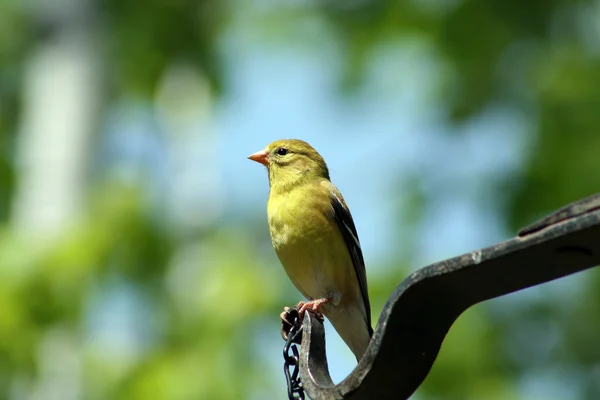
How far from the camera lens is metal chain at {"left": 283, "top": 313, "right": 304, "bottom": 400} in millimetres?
2891

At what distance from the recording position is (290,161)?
625cm

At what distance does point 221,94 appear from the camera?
1143 cm

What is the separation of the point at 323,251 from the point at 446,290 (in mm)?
3035

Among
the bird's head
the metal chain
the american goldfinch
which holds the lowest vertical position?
the metal chain

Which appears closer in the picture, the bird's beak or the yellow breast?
the yellow breast

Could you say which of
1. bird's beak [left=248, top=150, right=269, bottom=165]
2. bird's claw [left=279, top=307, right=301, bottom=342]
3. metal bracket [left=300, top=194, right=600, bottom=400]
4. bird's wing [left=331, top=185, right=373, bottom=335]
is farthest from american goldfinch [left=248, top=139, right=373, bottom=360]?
metal bracket [left=300, top=194, right=600, bottom=400]

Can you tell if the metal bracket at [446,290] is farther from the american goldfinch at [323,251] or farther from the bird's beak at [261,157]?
the bird's beak at [261,157]

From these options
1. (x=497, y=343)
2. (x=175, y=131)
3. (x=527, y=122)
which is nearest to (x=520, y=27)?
(x=527, y=122)

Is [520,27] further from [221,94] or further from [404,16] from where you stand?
[221,94]

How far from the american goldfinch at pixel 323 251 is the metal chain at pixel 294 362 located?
1563 mm

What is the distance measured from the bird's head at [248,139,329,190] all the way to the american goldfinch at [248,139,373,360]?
0.11 m

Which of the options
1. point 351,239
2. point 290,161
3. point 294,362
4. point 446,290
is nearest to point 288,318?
point 294,362

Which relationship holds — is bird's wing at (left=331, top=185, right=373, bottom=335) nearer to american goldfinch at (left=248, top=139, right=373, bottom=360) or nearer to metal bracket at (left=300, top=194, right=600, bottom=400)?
american goldfinch at (left=248, top=139, right=373, bottom=360)

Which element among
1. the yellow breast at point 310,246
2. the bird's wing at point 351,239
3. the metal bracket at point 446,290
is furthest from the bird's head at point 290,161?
the metal bracket at point 446,290
